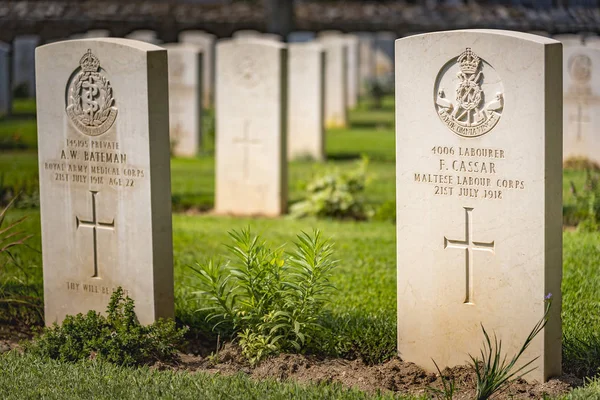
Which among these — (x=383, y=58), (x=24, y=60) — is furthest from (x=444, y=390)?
(x=383, y=58)

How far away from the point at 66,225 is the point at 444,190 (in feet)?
7.66

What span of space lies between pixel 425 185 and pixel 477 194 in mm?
302

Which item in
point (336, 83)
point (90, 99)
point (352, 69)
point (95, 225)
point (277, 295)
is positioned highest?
point (352, 69)

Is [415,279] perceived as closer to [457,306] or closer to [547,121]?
[457,306]

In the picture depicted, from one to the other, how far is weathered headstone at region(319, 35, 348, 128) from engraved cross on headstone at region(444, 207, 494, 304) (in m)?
13.8

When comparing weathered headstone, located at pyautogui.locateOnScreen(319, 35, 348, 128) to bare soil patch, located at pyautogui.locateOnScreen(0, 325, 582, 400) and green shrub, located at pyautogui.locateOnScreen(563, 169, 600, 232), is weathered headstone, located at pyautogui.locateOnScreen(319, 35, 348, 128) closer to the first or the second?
green shrub, located at pyautogui.locateOnScreen(563, 169, 600, 232)

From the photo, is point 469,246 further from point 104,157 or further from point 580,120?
point 580,120

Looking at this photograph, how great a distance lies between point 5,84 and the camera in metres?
10.8

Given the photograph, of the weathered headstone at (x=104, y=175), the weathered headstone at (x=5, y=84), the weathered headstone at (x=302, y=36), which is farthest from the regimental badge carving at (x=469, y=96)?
the weathered headstone at (x=302, y=36)

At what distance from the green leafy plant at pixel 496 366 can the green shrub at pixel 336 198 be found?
16.6ft

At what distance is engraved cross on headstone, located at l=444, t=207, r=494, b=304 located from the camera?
4909mm

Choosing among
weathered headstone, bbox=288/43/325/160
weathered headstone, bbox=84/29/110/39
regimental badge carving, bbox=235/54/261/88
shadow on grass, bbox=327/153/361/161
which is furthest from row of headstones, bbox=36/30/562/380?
weathered headstone, bbox=84/29/110/39

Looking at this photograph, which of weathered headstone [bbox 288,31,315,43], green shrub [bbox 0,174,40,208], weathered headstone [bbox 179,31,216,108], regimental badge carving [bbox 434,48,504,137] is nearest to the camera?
Answer: regimental badge carving [bbox 434,48,504,137]

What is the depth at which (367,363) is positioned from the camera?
5.37m
